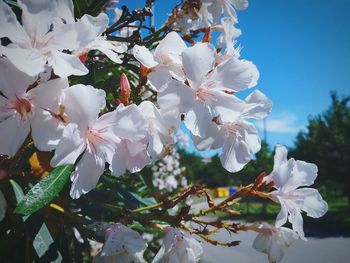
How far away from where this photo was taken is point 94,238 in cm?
105

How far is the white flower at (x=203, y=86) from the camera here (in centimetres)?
70

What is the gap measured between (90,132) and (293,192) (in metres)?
0.65

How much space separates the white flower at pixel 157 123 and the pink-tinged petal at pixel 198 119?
31 mm

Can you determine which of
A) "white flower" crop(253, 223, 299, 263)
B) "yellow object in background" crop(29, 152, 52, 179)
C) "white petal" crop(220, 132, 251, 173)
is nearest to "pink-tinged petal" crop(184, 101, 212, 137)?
"white petal" crop(220, 132, 251, 173)

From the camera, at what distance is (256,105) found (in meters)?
0.83

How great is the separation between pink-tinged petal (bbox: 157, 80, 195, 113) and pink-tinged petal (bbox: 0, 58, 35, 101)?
0.28 metres

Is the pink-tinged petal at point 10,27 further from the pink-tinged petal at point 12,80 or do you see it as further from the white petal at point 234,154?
the white petal at point 234,154

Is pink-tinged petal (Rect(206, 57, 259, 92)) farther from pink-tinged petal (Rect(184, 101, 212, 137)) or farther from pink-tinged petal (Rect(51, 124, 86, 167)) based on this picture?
pink-tinged petal (Rect(51, 124, 86, 167))

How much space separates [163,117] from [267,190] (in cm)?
49

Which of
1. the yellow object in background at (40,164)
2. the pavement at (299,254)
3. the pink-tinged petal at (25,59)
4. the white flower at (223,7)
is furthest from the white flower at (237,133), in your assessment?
the pavement at (299,254)

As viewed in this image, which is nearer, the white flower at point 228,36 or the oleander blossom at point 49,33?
the oleander blossom at point 49,33

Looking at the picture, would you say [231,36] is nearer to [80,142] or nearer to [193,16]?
[193,16]

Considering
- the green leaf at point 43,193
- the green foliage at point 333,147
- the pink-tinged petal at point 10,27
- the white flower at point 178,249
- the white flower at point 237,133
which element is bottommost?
the green foliage at point 333,147

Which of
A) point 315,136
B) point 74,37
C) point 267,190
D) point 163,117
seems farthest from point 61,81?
point 315,136
